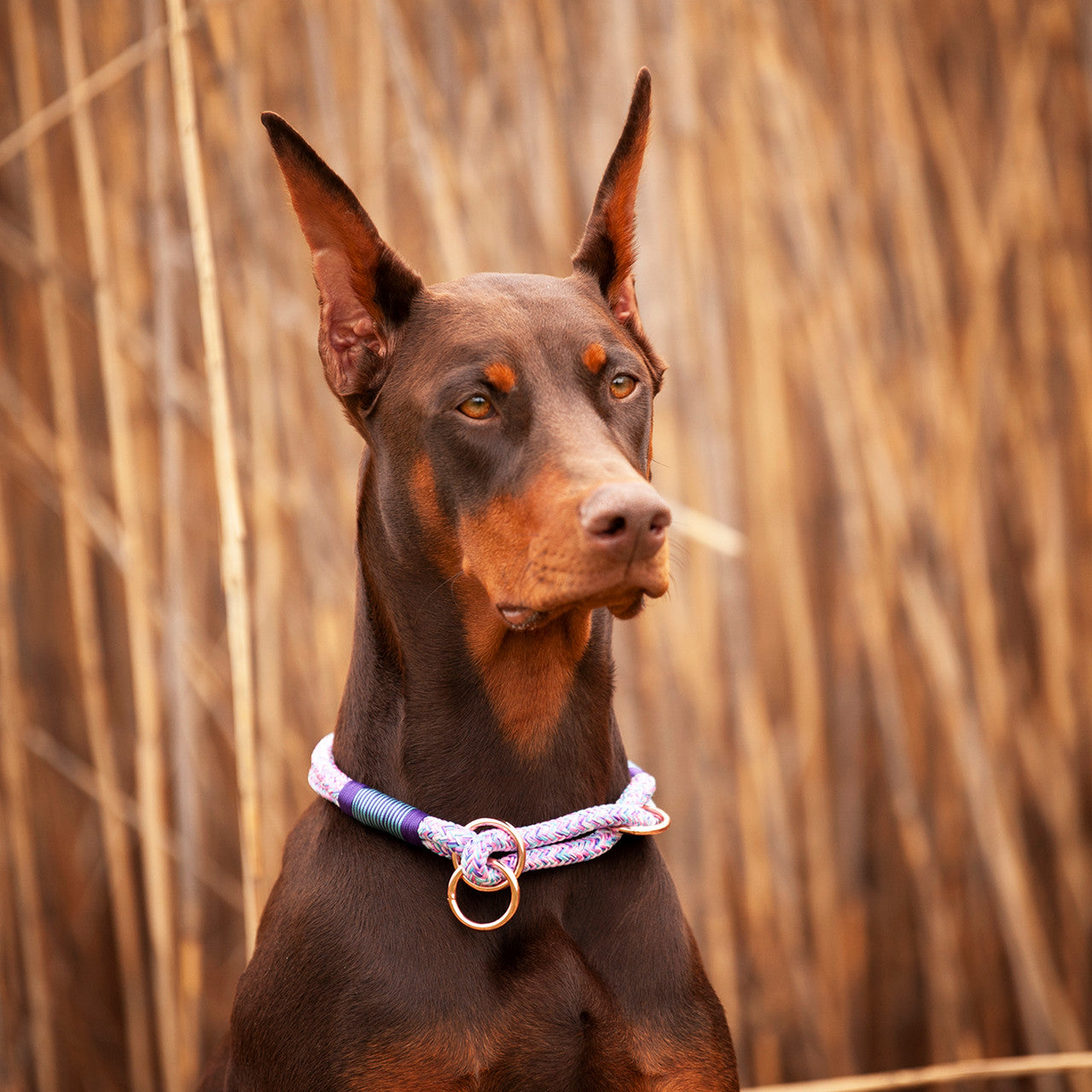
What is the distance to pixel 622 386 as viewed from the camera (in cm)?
184

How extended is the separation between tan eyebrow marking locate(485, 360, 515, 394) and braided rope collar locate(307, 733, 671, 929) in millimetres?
622

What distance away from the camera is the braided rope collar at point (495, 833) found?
1581 mm

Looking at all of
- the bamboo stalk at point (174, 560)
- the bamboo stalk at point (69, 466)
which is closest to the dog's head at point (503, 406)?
the bamboo stalk at point (174, 560)

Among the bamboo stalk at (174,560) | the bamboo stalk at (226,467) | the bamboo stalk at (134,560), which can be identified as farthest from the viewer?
the bamboo stalk at (174,560)

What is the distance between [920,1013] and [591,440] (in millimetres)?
3086

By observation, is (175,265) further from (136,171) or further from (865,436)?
(865,436)

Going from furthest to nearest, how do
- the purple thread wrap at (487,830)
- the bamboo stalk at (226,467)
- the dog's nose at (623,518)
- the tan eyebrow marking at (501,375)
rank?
the bamboo stalk at (226,467) → the tan eyebrow marking at (501,375) → the purple thread wrap at (487,830) → the dog's nose at (623,518)

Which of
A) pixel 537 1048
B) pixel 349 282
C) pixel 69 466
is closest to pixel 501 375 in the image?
pixel 349 282

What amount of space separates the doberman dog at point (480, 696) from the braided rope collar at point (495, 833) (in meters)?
0.04

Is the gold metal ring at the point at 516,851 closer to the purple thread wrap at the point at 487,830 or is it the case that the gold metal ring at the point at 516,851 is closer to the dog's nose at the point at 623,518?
the purple thread wrap at the point at 487,830

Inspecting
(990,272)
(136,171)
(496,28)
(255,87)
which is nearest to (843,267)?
(990,272)

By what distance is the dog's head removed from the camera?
1.54m

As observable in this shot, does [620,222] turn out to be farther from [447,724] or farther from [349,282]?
[447,724]

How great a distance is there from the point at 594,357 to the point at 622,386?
0.27 feet
